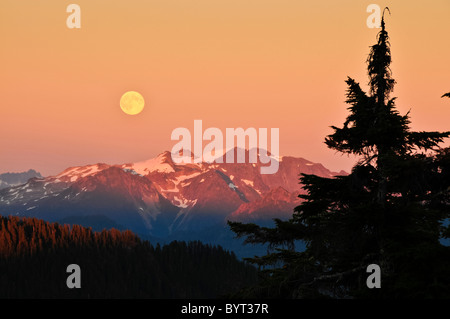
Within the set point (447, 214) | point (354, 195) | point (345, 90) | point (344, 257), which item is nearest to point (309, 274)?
point (344, 257)

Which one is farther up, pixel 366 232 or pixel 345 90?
pixel 345 90

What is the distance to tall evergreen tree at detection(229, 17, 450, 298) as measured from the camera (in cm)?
2083

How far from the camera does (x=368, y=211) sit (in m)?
21.0

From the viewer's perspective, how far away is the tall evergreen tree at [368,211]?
2083cm

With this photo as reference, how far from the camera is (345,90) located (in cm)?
2478

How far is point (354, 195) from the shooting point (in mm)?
22438
